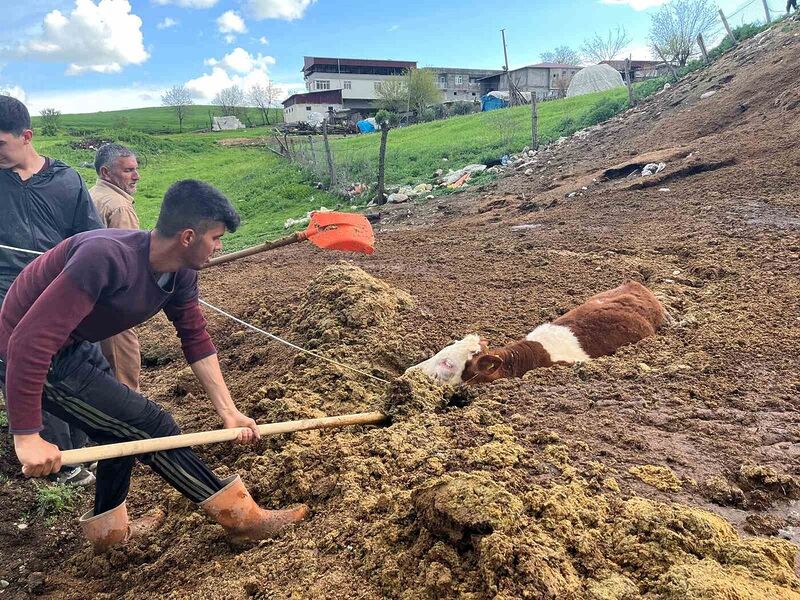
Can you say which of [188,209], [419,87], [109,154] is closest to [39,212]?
[109,154]

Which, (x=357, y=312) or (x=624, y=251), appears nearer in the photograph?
(x=357, y=312)

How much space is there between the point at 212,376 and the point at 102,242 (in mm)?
988

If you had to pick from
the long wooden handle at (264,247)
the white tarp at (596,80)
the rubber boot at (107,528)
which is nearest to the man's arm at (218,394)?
the rubber boot at (107,528)

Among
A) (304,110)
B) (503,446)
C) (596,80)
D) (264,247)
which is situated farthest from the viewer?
(304,110)

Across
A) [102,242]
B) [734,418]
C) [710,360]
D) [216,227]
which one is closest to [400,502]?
[216,227]

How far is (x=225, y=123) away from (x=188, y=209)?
77992mm

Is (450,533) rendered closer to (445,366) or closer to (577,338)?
(445,366)

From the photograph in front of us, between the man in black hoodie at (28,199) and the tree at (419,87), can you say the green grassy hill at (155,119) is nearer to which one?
the tree at (419,87)

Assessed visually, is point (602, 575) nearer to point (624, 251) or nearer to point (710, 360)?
point (710, 360)

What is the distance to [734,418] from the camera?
3.14 metres

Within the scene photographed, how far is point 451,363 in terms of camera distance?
4441 millimetres

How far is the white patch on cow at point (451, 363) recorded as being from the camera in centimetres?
435

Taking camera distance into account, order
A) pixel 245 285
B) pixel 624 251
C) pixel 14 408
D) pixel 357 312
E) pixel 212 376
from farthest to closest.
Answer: pixel 245 285, pixel 624 251, pixel 357 312, pixel 212 376, pixel 14 408

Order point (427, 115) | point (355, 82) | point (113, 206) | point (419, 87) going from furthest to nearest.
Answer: point (355, 82)
point (419, 87)
point (427, 115)
point (113, 206)
